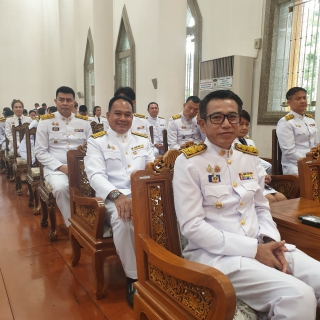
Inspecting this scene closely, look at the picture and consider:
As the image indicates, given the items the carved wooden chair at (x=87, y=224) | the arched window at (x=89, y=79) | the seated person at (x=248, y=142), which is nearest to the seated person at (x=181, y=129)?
the seated person at (x=248, y=142)

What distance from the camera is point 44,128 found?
3.23m

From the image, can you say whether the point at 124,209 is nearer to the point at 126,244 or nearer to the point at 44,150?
the point at 126,244

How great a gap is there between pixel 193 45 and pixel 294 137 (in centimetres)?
408

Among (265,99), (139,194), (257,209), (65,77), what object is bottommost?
(257,209)

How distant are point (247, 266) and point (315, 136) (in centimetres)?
278

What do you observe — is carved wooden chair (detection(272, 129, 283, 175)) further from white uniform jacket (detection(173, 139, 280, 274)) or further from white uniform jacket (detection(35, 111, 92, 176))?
white uniform jacket (detection(35, 111, 92, 176))

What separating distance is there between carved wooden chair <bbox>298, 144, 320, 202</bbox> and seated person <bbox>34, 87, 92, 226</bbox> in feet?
6.83

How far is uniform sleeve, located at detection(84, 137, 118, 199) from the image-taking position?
6.62 feet

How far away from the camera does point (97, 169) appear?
2123 millimetres

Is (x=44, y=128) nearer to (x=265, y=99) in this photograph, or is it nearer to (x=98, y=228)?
(x=98, y=228)

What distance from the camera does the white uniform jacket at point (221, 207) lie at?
4.01 ft

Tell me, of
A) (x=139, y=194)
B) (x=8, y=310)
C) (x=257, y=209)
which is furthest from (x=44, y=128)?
(x=257, y=209)

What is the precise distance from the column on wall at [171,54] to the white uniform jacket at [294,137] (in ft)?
8.63

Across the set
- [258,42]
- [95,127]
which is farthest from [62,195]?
[258,42]
